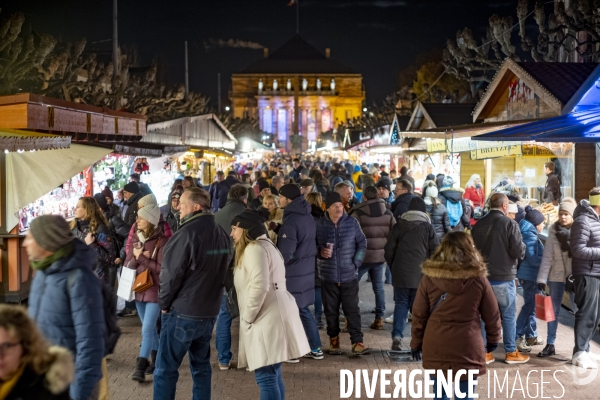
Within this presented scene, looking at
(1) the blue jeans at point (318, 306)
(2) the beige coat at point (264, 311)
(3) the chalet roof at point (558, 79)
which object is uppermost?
(3) the chalet roof at point (558, 79)

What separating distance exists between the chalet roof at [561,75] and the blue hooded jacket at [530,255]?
13.6 feet

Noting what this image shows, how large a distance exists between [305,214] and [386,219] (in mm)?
2122

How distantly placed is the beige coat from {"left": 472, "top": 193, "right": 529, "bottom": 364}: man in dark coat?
263 cm

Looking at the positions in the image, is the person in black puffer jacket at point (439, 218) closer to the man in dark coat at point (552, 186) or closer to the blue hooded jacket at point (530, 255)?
the blue hooded jacket at point (530, 255)

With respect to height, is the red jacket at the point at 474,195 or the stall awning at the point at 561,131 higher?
the stall awning at the point at 561,131

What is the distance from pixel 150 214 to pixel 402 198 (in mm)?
4857

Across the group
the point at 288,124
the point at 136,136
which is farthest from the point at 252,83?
the point at 136,136

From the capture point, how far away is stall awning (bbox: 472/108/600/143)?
8.30m

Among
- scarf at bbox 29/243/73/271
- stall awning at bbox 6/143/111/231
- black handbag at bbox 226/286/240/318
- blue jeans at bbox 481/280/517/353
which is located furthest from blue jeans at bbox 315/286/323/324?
scarf at bbox 29/243/73/271

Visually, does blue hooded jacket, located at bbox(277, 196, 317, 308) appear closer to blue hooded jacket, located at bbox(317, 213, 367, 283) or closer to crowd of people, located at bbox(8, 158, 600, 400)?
crowd of people, located at bbox(8, 158, 600, 400)

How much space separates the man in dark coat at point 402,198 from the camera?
10.2 meters

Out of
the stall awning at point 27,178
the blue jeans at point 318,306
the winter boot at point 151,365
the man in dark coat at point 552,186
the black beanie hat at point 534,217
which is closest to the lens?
the winter boot at point 151,365

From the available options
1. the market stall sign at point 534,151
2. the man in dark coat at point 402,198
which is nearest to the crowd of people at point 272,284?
the man in dark coat at point 402,198

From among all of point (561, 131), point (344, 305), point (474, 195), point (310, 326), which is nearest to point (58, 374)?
point (310, 326)
